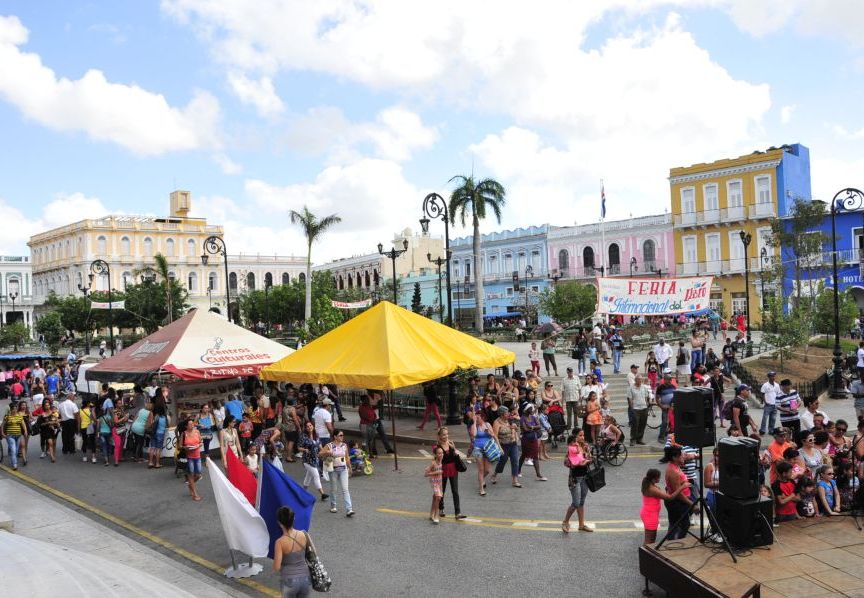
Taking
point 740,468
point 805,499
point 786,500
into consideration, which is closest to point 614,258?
point 805,499

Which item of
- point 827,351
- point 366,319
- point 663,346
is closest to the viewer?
point 366,319

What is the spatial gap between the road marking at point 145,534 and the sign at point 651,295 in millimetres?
15242

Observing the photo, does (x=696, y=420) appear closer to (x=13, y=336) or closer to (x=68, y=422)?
(x=68, y=422)

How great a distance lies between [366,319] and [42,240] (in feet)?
297

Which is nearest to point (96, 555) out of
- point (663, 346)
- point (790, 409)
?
point (790, 409)

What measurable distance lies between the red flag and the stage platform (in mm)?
5360

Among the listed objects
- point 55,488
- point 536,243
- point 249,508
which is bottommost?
point 55,488

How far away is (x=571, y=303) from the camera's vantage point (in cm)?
4081

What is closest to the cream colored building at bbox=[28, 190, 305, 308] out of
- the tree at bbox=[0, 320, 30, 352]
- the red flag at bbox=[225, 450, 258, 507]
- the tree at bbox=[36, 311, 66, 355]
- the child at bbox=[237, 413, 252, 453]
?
the tree at bbox=[0, 320, 30, 352]

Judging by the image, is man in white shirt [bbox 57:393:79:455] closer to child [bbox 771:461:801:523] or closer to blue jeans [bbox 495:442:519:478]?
blue jeans [bbox 495:442:519:478]

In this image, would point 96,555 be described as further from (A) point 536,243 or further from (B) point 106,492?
(A) point 536,243

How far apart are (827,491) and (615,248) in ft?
168

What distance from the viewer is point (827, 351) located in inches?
1345

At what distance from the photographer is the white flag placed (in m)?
9.28
